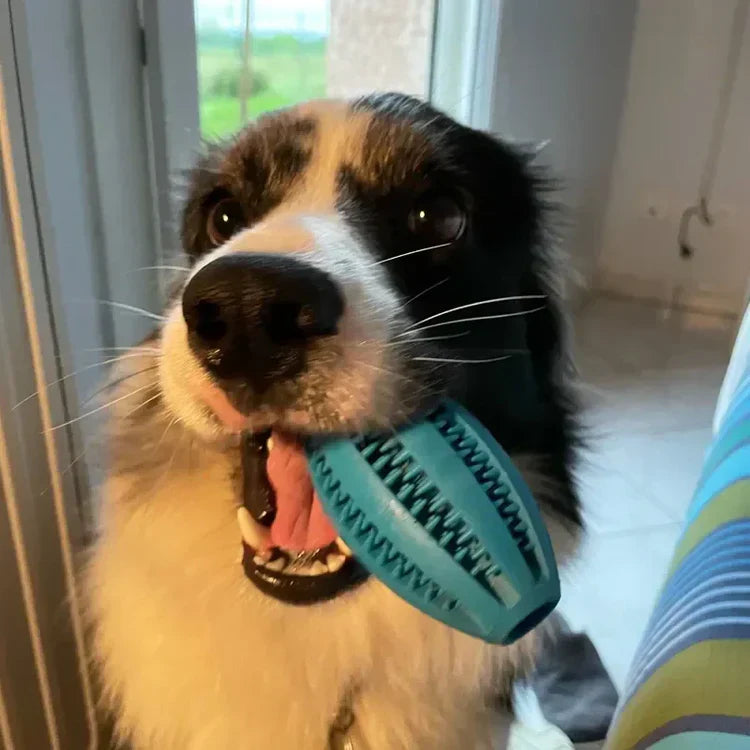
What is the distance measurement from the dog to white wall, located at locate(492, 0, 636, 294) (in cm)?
113

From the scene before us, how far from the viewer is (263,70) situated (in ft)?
→ 4.76

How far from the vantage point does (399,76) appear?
2156 mm

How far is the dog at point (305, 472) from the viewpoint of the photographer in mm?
809

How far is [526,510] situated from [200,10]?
2.92 ft

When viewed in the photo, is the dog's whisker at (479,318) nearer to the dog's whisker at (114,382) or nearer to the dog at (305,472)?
the dog at (305,472)

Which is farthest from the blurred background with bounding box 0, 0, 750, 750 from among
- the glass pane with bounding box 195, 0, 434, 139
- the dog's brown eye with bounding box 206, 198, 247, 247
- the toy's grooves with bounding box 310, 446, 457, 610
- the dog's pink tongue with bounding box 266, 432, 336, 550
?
the toy's grooves with bounding box 310, 446, 457, 610

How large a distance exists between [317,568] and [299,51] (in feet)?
3.70

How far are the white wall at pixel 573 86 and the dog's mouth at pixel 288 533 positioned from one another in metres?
1.39

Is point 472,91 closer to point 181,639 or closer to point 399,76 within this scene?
point 399,76

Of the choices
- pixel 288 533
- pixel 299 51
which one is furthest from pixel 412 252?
pixel 299 51

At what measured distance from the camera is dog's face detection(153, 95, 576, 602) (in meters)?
0.68

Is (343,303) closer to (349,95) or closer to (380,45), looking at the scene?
(349,95)

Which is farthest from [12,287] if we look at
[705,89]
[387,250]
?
[705,89]

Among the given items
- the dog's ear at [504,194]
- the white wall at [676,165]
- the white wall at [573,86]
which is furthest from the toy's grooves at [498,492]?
the white wall at [676,165]
